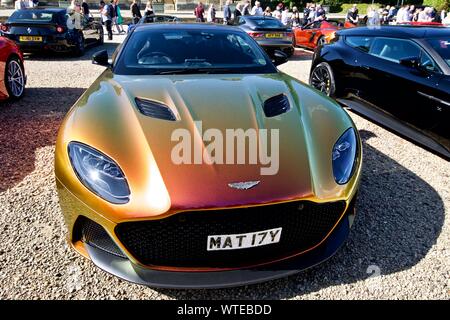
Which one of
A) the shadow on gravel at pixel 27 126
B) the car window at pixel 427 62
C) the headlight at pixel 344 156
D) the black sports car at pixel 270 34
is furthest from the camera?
the black sports car at pixel 270 34

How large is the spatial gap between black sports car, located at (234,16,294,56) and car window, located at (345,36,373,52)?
4.78m

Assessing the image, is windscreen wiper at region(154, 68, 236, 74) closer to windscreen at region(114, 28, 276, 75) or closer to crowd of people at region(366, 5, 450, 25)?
windscreen at region(114, 28, 276, 75)

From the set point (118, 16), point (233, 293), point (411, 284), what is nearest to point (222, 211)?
point (233, 293)

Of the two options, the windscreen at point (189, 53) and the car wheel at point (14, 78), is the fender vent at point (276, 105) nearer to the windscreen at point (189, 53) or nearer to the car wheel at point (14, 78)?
the windscreen at point (189, 53)

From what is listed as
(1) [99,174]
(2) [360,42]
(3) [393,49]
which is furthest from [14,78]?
(3) [393,49]

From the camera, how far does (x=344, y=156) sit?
2.21 m

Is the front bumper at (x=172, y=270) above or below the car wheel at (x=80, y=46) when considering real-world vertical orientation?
below

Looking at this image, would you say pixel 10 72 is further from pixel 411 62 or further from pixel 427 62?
pixel 427 62

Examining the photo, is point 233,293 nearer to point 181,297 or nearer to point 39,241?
point 181,297

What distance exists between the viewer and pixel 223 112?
232 cm

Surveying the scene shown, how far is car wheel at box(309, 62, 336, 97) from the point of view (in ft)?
18.2

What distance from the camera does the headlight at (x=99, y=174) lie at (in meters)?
1.84

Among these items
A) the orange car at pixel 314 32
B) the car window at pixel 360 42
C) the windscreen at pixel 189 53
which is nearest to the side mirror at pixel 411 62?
Answer: the car window at pixel 360 42

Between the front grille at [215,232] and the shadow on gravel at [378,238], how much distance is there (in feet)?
0.96
